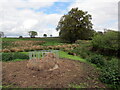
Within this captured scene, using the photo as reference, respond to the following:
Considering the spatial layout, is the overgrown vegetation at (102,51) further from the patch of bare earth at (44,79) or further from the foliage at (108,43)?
the patch of bare earth at (44,79)

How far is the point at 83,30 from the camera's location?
18.0 m

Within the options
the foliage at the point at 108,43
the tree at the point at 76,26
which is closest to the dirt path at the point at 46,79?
the foliage at the point at 108,43

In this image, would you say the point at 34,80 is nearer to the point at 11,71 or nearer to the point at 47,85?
the point at 47,85

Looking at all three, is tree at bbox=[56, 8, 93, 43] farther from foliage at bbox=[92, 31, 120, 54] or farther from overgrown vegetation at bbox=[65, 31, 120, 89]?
foliage at bbox=[92, 31, 120, 54]

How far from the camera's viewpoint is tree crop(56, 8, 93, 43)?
17.3 metres

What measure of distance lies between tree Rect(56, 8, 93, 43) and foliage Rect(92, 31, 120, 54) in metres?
8.61

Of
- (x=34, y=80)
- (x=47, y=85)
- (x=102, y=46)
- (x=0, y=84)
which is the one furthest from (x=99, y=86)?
(x=102, y=46)

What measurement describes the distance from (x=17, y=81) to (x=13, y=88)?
0.34m

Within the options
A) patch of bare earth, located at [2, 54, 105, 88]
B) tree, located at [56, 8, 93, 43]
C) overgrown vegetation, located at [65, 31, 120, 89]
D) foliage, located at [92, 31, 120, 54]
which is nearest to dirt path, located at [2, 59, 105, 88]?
patch of bare earth, located at [2, 54, 105, 88]

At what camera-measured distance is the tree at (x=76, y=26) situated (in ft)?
56.6

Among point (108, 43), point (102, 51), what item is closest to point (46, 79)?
point (108, 43)

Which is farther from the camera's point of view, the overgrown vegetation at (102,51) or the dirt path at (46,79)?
the overgrown vegetation at (102,51)

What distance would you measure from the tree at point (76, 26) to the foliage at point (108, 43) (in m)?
8.61

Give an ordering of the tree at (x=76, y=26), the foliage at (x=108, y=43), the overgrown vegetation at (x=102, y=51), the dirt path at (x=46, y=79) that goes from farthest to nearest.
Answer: the tree at (x=76, y=26) < the foliage at (x=108, y=43) < the overgrown vegetation at (x=102, y=51) < the dirt path at (x=46, y=79)
